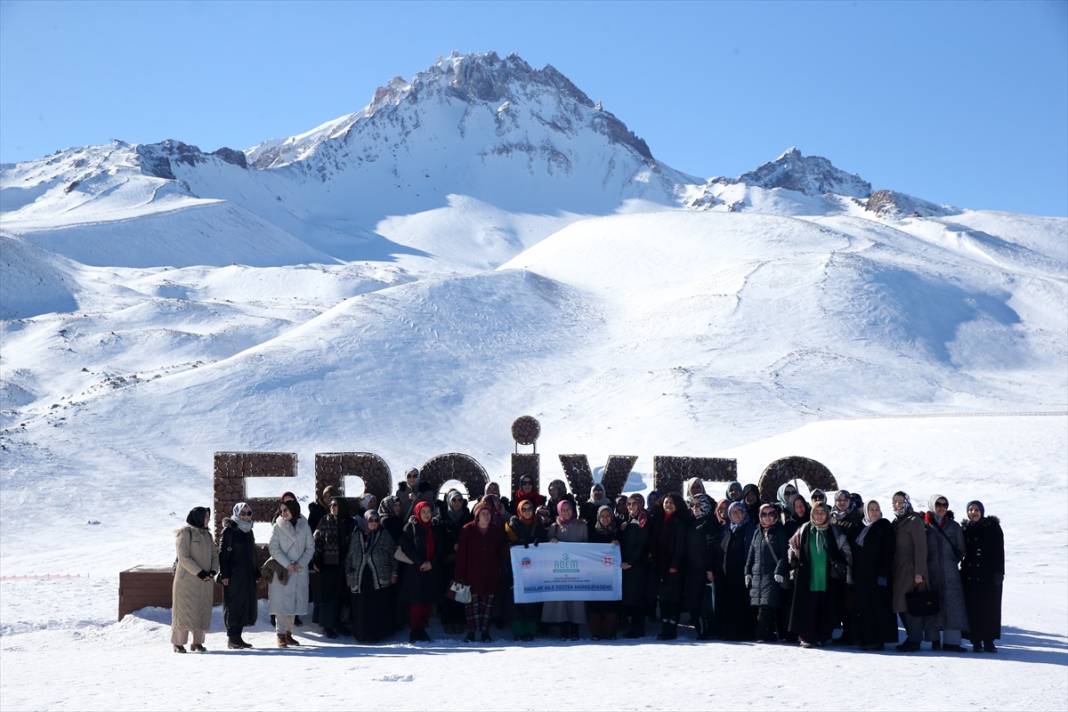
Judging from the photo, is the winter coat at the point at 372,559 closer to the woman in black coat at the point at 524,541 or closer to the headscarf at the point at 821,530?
the woman in black coat at the point at 524,541

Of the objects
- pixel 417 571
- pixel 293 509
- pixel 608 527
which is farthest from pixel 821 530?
pixel 293 509

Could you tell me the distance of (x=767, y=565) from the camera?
37.7 ft

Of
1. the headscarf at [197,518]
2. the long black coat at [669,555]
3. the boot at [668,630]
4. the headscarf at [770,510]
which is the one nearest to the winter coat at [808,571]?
the headscarf at [770,510]

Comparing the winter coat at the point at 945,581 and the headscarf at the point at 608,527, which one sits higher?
the headscarf at the point at 608,527

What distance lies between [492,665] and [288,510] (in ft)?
9.67

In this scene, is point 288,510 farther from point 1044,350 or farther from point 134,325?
point 134,325

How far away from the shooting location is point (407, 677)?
1005 cm

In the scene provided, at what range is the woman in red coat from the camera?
1202cm

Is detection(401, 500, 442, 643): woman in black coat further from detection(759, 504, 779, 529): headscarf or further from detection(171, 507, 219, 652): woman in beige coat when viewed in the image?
detection(759, 504, 779, 529): headscarf

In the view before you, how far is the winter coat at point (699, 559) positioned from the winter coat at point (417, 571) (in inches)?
113

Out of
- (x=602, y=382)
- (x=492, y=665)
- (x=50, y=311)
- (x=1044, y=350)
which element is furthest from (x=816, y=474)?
(x=50, y=311)

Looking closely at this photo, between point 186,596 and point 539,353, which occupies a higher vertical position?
point 539,353

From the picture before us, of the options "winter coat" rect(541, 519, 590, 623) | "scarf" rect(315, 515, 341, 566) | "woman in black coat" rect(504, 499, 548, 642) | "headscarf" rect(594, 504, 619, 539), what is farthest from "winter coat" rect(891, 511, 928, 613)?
"scarf" rect(315, 515, 341, 566)

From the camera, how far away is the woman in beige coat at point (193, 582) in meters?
11.7
